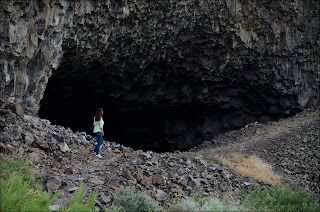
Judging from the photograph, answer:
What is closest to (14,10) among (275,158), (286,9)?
(275,158)

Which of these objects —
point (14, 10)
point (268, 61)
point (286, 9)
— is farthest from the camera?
point (268, 61)

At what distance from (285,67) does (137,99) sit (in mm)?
10716

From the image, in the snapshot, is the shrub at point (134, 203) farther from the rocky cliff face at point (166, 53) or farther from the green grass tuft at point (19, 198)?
the rocky cliff face at point (166, 53)

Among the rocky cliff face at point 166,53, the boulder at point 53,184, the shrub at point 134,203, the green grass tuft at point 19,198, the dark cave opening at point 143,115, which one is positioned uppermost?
the rocky cliff face at point 166,53

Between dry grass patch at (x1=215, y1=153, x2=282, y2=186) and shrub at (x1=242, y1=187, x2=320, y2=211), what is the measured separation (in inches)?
54.3

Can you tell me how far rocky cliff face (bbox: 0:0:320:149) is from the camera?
11.9 m

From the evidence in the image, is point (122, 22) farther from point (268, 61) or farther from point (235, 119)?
point (235, 119)

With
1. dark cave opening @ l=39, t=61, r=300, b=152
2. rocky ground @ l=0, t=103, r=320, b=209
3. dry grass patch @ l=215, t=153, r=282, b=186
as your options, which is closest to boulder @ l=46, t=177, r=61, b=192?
rocky ground @ l=0, t=103, r=320, b=209

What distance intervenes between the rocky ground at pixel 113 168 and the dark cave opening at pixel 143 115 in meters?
8.92

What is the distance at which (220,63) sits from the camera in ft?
68.0

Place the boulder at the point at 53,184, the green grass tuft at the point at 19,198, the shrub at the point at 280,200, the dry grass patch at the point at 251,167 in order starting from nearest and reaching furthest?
Result: the green grass tuft at the point at 19,198 < the boulder at the point at 53,184 < the shrub at the point at 280,200 < the dry grass patch at the point at 251,167

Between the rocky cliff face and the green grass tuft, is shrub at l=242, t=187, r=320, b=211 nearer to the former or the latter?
the green grass tuft

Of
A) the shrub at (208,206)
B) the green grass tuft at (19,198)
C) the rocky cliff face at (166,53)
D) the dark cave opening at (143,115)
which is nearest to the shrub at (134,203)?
the shrub at (208,206)

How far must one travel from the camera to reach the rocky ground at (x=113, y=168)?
775 centimetres
